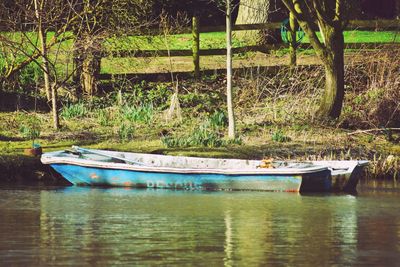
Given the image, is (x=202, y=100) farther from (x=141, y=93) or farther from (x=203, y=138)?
(x=203, y=138)

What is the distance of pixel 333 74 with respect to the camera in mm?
27781

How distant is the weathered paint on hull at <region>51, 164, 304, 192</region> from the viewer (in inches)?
882

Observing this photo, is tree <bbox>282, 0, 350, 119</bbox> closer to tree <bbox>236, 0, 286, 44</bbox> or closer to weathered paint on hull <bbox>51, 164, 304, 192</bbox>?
weathered paint on hull <bbox>51, 164, 304, 192</bbox>

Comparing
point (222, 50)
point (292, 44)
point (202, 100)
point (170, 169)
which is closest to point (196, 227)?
point (170, 169)

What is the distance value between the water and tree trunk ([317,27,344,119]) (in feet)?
14.9

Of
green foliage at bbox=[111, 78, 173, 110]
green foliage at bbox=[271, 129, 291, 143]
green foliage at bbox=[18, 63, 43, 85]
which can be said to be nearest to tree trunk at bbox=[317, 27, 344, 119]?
green foliage at bbox=[271, 129, 291, 143]

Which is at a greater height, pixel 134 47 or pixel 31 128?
pixel 134 47

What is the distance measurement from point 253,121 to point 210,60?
678 cm

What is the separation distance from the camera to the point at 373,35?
1539 inches

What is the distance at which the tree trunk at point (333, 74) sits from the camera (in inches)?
1088

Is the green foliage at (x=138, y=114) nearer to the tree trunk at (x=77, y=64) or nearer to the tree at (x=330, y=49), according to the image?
the tree trunk at (x=77, y=64)

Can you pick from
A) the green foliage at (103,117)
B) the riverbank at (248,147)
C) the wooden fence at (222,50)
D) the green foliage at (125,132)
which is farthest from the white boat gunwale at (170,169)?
the wooden fence at (222,50)

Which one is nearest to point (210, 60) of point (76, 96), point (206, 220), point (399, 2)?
point (76, 96)

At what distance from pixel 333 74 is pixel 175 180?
20.4 feet
